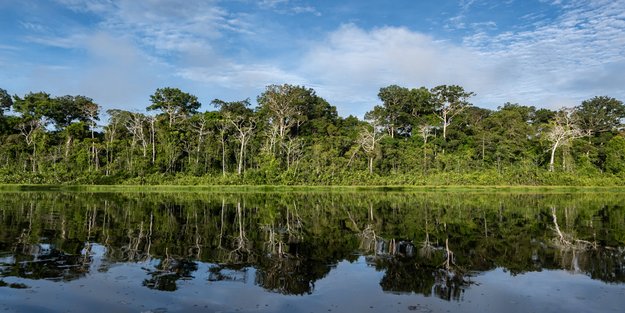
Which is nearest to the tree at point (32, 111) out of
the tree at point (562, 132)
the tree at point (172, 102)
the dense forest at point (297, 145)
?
the dense forest at point (297, 145)

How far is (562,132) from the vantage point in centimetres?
4662

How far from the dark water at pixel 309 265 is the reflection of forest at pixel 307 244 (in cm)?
4

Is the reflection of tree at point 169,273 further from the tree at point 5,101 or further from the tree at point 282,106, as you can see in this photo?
the tree at point 5,101

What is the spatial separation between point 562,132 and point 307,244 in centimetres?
4412

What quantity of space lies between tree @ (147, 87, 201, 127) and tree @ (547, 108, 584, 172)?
40.5 m

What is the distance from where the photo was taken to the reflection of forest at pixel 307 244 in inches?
332

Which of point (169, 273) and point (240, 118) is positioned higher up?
point (240, 118)

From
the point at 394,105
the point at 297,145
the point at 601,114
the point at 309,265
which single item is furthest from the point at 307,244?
the point at 601,114

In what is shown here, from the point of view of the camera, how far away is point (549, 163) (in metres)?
49.2

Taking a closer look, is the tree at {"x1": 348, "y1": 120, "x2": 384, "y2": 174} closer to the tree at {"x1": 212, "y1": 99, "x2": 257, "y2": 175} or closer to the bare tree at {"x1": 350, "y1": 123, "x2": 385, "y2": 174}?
the bare tree at {"x1": 350, "y1": 123, "x2": 385, "y2": 174}

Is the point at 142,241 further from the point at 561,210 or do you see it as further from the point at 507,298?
the point at 561,210

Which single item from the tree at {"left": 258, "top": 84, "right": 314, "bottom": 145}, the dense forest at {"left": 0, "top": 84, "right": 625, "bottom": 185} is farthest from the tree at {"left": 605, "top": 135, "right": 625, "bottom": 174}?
the tree at {"left": 258, "top": 84, "right": 314, "bottom": 145}

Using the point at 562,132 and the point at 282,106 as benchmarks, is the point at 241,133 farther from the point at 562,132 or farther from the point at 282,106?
the point at 562,132

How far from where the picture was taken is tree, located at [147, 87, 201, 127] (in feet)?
171
